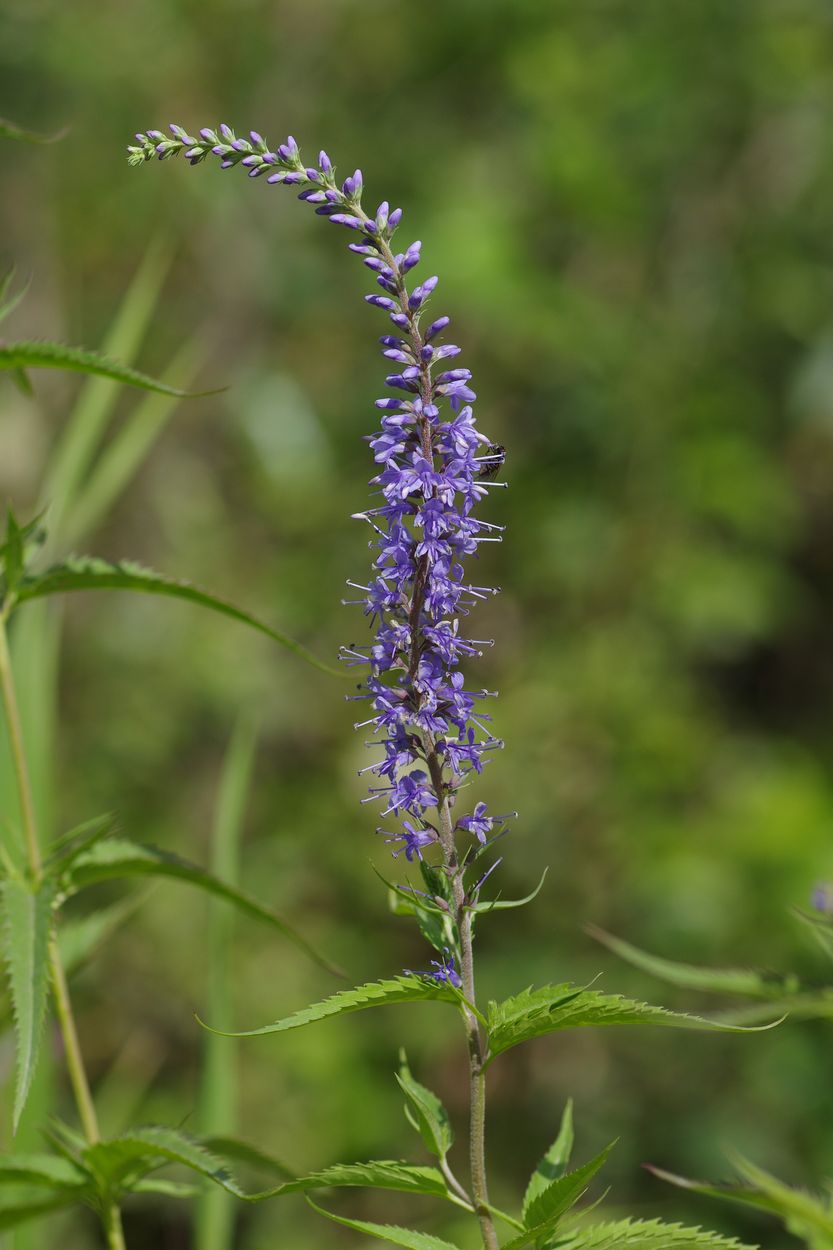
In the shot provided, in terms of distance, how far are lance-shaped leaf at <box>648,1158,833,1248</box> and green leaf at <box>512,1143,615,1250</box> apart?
0.60 feet

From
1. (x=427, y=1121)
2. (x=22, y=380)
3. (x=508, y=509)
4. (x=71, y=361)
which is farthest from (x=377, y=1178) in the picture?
(x=508, y=509)

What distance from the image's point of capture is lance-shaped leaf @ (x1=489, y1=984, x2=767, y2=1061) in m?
1.33

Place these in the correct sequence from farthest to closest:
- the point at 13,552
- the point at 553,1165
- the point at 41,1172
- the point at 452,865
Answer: the point at 13,552, the point at 41,1172, the point at 553,1165, the point at 452,865

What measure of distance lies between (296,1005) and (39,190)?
4.66 meters

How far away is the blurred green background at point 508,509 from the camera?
5.11 meters

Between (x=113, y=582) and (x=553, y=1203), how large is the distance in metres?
1.11

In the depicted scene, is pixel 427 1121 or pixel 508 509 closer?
pixel 427 1121

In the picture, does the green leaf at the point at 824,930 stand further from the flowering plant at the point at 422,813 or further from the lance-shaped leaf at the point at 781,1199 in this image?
the lance-shaped leaf at the point at 781,1199

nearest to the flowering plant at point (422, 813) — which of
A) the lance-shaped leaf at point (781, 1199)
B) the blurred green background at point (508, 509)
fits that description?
the lance-shaped leaf at point (781, 1199)

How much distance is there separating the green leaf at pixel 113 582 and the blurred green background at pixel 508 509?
3308 mm

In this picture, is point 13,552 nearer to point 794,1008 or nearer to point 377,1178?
point 377,1178

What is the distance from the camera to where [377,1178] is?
4.65 feet

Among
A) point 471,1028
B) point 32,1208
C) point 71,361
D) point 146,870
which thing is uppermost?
point 71,361

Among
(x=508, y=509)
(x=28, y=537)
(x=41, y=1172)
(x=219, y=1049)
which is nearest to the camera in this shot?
(x=41, y=1172)
